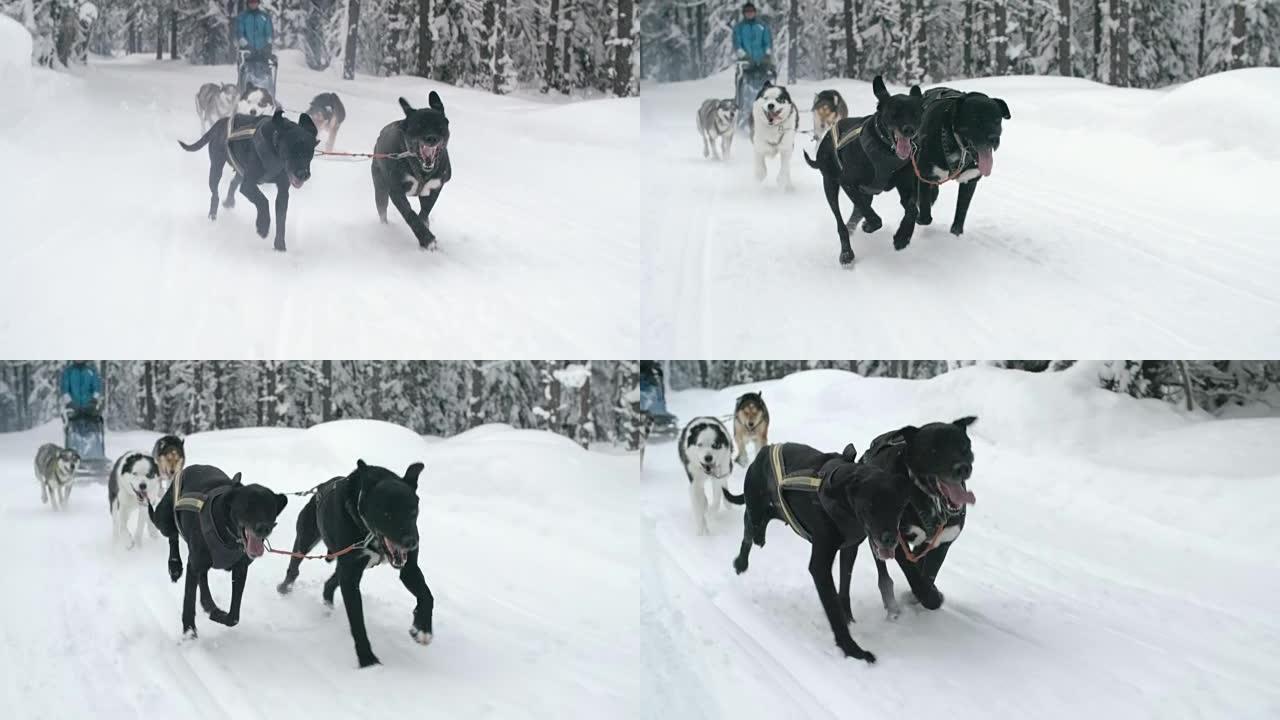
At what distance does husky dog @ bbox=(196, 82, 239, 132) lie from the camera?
3279 millimetres

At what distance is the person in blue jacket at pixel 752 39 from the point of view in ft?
10.0

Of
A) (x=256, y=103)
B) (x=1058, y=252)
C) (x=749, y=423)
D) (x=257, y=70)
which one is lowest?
(x=749, y=423)

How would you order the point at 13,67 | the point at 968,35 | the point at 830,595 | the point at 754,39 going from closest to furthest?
the point at 830,595
the point at 968,35
the point at 754,39
the point at 13,67

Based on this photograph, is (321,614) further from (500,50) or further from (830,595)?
(500,50)

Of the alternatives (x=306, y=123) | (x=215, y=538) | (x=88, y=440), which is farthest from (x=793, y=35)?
(x=88, y=440)

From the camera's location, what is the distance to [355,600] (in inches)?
122

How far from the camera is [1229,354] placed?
9.12 feet

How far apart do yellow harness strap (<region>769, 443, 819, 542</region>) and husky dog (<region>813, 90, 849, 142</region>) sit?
3.22ft

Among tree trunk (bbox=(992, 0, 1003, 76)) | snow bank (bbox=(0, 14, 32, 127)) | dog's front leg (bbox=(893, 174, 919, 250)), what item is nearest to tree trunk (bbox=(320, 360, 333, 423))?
snow bank (bbox=(0, 14, 32, 127))

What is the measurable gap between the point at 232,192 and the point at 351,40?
617mm

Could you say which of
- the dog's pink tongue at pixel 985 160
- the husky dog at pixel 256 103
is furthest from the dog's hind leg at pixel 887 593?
the husky dog at pixel 256 103

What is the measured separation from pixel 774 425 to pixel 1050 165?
1.10m

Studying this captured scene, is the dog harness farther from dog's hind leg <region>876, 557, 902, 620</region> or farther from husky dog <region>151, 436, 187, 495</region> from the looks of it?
dog's hind leg <region>876, 557, 902, 620</region>

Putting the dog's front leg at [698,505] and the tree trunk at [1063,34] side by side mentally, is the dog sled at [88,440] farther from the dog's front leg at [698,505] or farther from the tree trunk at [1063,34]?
the tree trunk at [1063,34]
